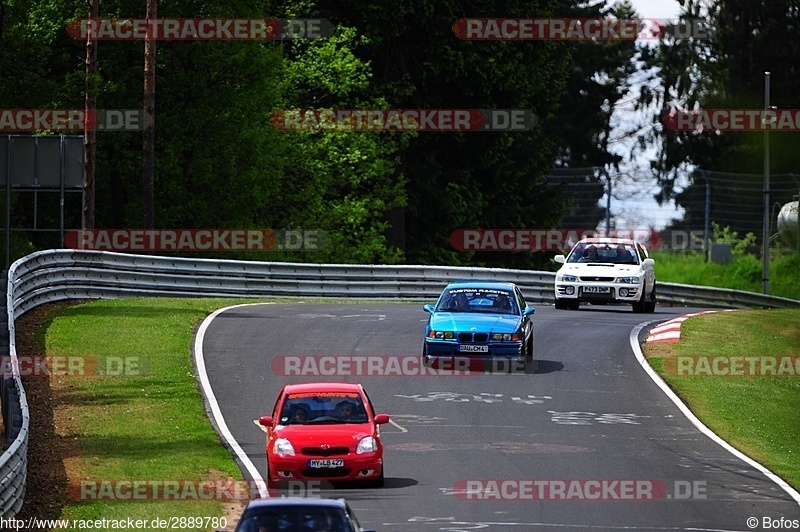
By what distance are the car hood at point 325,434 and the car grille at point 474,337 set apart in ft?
28.0

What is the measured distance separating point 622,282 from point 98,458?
699 inches

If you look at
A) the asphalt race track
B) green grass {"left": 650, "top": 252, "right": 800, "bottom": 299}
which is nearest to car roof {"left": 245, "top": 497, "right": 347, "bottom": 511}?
the asphalt race track

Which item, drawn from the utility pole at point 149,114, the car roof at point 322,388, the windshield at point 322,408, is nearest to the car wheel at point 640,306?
the utility pole at point 149,114

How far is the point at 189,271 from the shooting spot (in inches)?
1551

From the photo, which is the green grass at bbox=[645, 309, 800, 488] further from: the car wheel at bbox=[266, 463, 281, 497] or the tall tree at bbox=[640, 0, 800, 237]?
the tall tree at bbox=[640, 0, 800, 237]

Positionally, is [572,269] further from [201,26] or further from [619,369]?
[201,26]

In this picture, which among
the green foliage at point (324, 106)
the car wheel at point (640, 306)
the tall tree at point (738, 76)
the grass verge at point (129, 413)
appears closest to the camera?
the grass verge at point (129, 413)

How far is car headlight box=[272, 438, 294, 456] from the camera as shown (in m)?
18.2

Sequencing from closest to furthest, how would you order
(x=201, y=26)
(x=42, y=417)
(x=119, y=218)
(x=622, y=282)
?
1. (x=42, y=417)
2. (x=622, y=282)
3. (x=201, y=26)
4. (x=119, y=218)

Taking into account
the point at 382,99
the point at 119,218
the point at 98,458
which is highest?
the point at 382,99

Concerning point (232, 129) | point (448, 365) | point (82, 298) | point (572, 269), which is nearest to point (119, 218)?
point (232, 129)

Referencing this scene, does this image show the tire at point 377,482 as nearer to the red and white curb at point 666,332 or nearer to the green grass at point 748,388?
the green grass at point 748,388

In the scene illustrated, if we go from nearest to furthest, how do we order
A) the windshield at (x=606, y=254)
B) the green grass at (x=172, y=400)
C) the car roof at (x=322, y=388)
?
the car roof at (x=322, y=388)
the green grass at (x=172, y=400)
the windshield at (x=606, y=254)

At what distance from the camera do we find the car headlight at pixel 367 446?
59.7ft
